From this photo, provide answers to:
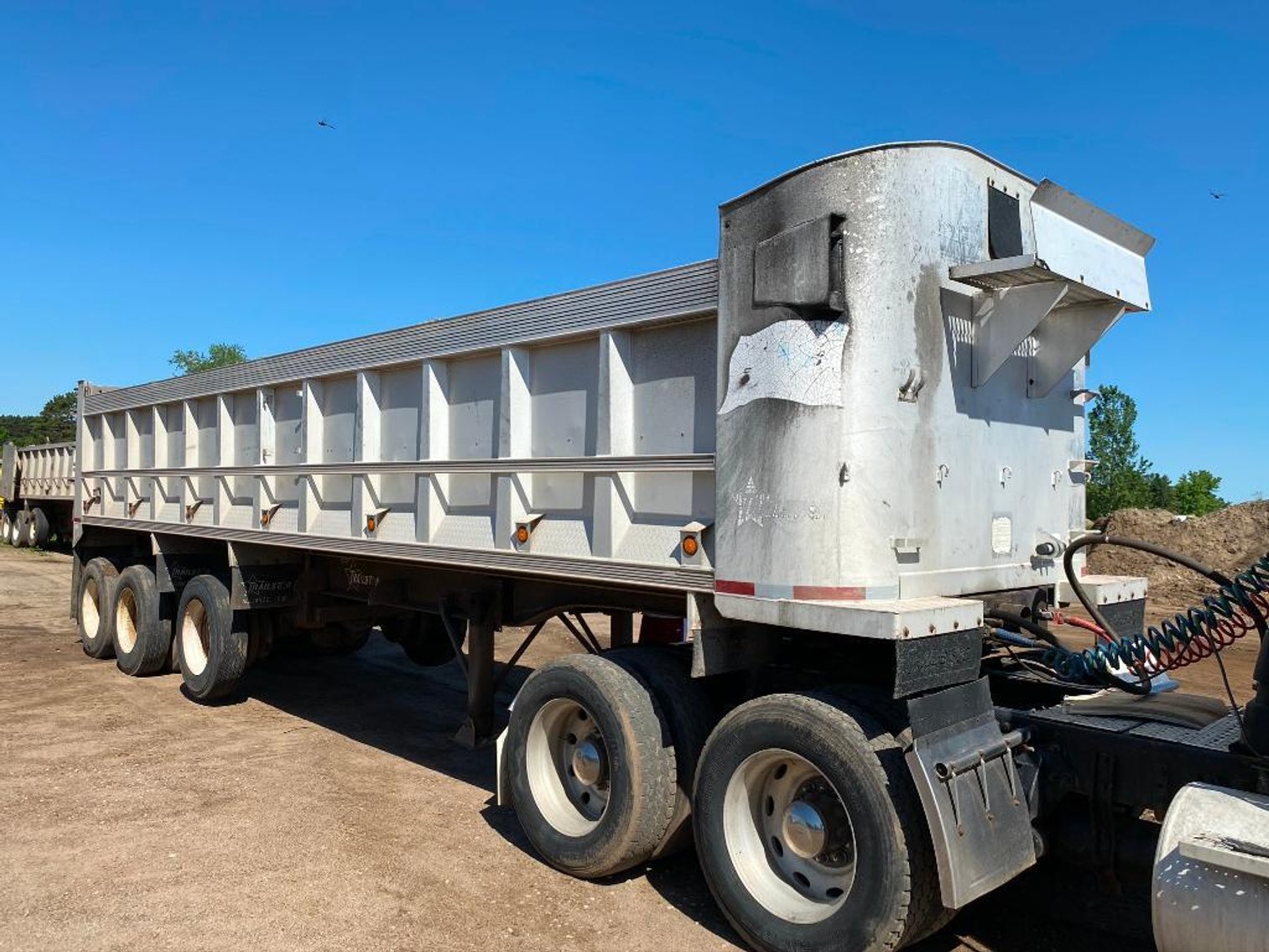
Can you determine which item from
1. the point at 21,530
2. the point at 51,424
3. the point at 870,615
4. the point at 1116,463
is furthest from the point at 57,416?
the point at 870,615

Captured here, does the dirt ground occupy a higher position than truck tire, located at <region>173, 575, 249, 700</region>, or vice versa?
truck tire, located at <region>173, 575, 249, 700</region>

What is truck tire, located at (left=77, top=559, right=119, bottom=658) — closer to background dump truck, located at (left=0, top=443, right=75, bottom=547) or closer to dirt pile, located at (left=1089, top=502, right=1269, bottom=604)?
background dump truck, located at (left=0, top=443, right=75, bottom=547)

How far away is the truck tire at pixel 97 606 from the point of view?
999cm

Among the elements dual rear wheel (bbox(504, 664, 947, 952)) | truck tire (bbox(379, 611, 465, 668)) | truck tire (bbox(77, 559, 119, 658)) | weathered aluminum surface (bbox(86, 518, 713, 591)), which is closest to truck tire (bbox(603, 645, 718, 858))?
dual rear wheel (bbox(504, 664, 947, 952))

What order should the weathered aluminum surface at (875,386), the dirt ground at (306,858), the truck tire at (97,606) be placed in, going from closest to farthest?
the weathered aluminum surface at (875,386) → the dirt ground at (306,858) → the truck tire at (97,606)

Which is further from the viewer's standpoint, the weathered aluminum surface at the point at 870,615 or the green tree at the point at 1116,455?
the green tree at the point at 1116,455

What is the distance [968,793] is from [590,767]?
1.99 m

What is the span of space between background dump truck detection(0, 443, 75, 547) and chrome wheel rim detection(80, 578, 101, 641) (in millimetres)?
10379

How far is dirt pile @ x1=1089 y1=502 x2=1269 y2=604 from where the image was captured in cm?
1769

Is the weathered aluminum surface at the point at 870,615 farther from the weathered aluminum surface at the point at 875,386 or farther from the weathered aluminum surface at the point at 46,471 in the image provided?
the weathered aluminum surface at the point at 46,471

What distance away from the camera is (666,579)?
432 centimetres

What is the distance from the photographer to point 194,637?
869 centimetres

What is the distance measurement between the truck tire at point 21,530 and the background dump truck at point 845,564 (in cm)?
2364

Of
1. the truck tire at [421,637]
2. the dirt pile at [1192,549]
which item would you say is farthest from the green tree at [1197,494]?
the truck tire at [421,637]
